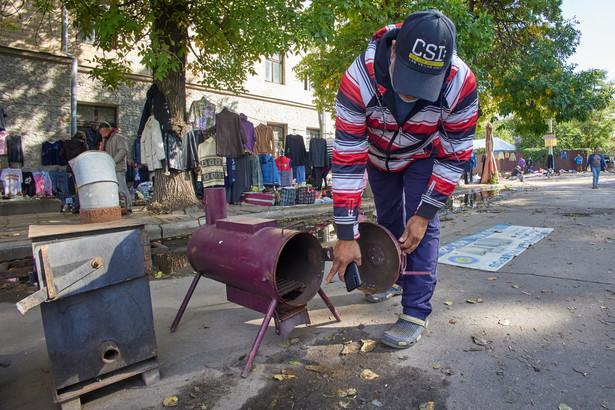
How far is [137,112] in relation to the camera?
12.5 meters

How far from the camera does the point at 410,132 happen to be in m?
2.23

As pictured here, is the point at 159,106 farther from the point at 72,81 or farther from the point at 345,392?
the point at 345,392

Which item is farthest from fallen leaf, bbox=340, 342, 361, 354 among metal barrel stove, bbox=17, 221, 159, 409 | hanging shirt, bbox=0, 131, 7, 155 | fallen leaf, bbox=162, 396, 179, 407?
hanging shirt, bbox=0, 131, 7, 155

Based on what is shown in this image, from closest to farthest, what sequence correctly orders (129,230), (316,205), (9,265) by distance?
(129,230)
(9,265)
(316,205)

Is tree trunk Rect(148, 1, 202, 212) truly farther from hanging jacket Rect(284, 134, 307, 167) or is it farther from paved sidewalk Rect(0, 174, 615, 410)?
paved sidewalk Rect(0, 174, 615, 410)

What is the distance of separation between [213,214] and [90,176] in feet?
2.79

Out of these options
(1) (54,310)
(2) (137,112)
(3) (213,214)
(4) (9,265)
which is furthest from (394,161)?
(2) (137,112)

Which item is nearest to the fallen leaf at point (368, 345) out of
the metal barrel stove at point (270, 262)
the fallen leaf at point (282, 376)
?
the metal barrel stove at point (270, 262)

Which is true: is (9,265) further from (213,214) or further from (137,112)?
(137,112)

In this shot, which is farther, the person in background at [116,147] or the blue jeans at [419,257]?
the person in background at [116,147]

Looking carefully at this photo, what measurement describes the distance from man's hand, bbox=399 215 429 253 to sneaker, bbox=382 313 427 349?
0.51 meters

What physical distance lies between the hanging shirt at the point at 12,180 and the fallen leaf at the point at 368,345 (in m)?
11.2

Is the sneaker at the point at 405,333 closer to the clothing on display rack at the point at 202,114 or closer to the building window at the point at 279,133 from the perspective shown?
the clothing on display rack at the point at 202,114

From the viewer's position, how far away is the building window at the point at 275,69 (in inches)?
652
